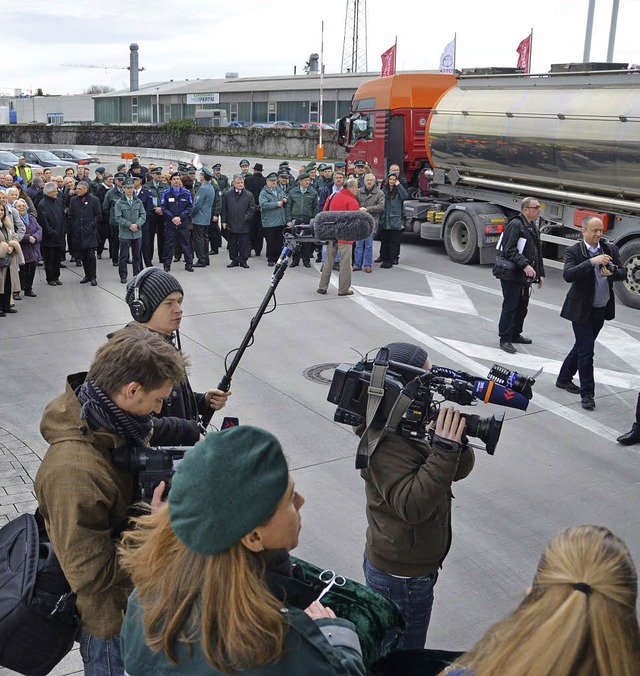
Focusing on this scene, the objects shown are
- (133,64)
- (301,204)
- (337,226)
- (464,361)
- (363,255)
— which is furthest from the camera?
(133,64)

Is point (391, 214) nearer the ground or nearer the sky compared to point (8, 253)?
nearer the sky

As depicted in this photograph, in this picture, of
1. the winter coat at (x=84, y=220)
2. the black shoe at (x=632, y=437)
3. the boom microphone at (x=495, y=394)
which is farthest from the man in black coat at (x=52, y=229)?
the boom microphone at (x=495, y=394)

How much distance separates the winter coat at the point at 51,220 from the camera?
1361 cm

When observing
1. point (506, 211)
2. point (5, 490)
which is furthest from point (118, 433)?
point (506, 211)

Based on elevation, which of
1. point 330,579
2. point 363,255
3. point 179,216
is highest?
point 330,579

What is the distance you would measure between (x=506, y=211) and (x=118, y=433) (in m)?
14.8

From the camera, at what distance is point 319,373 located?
9469 mm

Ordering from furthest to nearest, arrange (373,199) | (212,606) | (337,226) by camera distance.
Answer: (373,199), (337,226), (212,606)

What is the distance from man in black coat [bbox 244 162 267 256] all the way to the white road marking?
14.6ft

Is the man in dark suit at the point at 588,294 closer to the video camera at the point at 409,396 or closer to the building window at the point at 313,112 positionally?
the video camera at the point at 409,396

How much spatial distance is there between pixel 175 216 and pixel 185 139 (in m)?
40.4

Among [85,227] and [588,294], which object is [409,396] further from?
[85,227]

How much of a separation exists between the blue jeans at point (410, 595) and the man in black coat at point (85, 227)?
1147 centimetres

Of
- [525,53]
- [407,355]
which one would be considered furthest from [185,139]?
[407,355]
